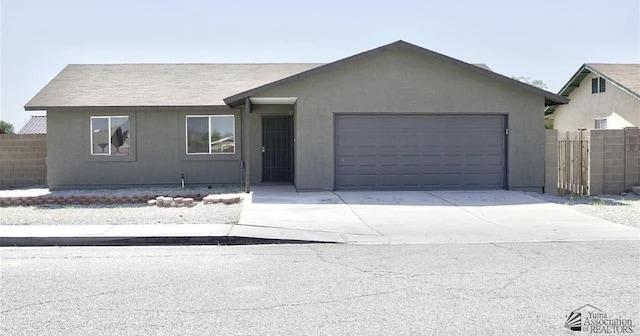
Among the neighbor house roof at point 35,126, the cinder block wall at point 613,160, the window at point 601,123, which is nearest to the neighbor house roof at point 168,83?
the cinder block wall at point 613,160

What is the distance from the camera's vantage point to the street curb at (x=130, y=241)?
973 cm

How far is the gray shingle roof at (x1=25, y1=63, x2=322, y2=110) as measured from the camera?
18.8 metres

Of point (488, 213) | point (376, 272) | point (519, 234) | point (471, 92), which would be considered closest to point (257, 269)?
point (376, 272)

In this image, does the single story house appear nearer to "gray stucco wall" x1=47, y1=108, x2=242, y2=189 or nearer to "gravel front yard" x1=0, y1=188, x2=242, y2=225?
"gray stucco wall" x1=47, y1=108, x2=242, y2=189

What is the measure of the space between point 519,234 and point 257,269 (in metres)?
5.23

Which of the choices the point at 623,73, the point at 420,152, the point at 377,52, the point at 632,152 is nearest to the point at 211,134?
the point at 377,52

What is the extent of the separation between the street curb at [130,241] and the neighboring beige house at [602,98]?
18.2 metres

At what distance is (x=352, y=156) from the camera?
54.8 feet

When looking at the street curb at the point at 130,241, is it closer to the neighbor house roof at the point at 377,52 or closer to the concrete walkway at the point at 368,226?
the concrete walkway at the point at 368,226

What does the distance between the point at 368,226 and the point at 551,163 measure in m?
8.49

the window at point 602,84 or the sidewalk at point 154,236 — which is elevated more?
the window at point 602,84

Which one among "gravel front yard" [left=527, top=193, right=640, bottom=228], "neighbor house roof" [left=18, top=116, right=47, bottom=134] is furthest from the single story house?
"neighbor house roof" [left=18, top=116, right=47, bottom=134]

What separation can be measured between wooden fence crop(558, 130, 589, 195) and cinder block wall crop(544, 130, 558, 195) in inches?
19.5

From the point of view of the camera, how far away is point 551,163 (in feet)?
57.2
